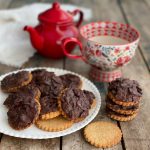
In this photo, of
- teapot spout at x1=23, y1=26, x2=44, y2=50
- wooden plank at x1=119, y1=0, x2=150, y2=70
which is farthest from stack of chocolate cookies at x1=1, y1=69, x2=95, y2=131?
wooden plank at x1=119, y1=0, x2=150, y2=70

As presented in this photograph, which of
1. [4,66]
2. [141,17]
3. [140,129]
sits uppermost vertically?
[140,129]

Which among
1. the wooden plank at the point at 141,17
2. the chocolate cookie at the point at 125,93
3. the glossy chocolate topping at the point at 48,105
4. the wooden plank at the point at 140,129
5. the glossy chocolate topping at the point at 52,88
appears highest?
the chocolate cookie at the point at 125,93

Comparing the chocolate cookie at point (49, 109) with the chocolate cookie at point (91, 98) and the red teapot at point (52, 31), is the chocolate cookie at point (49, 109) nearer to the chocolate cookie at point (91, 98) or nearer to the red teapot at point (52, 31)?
the chocolate cookie at point (91, 98)

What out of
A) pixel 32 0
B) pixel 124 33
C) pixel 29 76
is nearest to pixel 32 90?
pixel 29 76

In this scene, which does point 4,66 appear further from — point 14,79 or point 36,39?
point 14,79

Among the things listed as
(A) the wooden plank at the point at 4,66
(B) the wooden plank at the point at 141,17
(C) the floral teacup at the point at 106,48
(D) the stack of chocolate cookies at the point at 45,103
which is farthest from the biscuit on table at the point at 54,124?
(B) the wooden plank at the point at 141,17

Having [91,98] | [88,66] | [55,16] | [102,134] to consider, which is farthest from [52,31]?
[102,134]

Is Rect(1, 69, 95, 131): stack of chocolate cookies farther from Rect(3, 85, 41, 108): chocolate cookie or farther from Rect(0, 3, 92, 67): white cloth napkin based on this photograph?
Rect(0, 3, 92, 67): white cloth napkin
